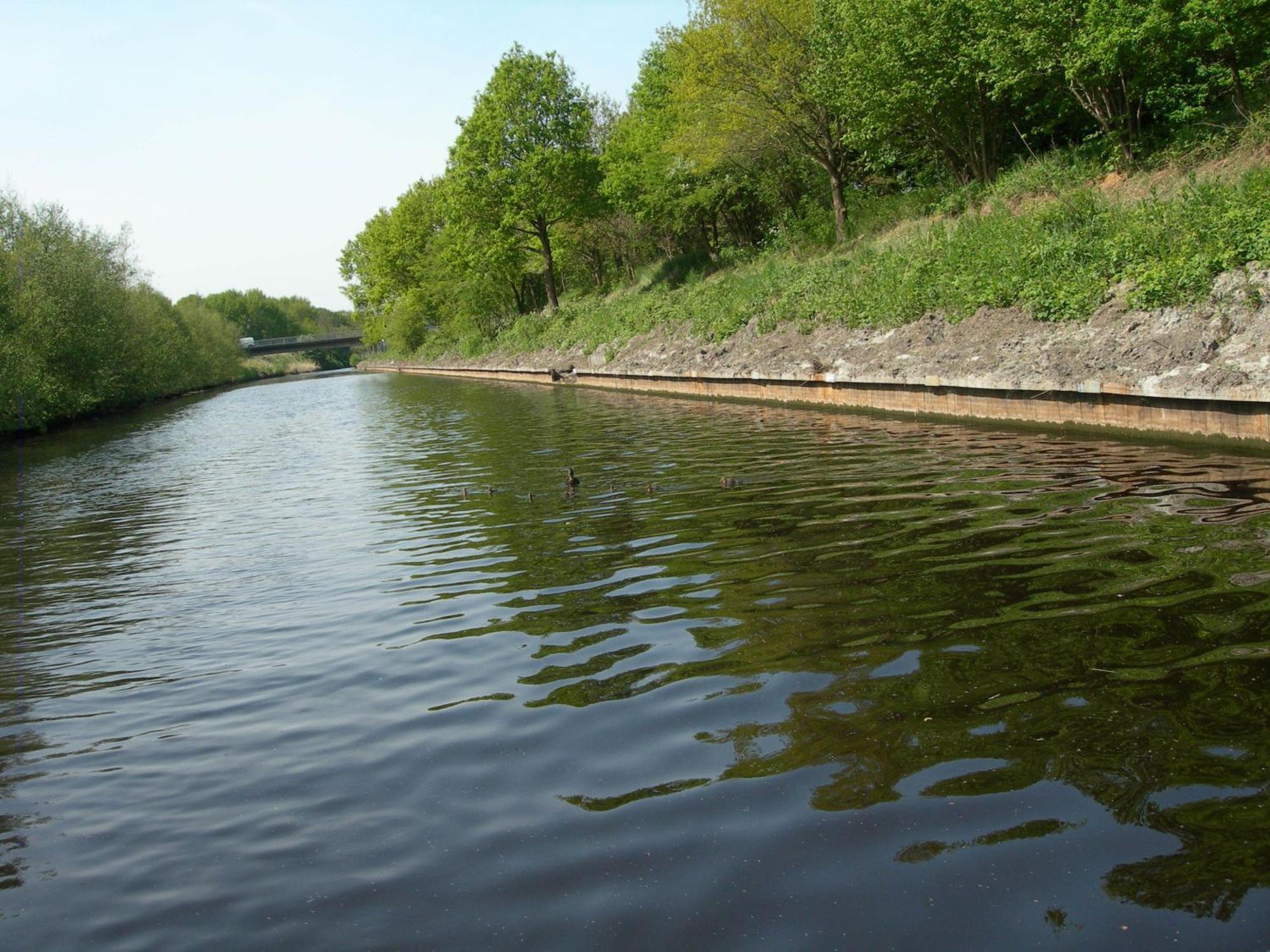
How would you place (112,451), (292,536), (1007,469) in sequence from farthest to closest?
1. (112,451)
2. (292,536)
3. (1007,469)

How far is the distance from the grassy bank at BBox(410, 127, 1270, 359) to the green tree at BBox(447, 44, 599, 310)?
727 inches

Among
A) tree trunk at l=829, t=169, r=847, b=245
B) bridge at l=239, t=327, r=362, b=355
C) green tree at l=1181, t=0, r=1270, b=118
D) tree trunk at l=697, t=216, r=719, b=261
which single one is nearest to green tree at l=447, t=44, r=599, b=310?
tree trunk at l=697, t=216, r=719, b=261

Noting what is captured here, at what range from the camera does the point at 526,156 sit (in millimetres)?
53062

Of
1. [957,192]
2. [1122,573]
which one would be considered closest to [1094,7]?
[957,192]

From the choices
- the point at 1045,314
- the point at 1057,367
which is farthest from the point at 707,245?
the point at 1057,367

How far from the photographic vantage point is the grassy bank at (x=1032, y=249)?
14.1m

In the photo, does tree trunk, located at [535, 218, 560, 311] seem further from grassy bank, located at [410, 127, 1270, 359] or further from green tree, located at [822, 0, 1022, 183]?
green tree, located at [822, 0, 1022, 183]

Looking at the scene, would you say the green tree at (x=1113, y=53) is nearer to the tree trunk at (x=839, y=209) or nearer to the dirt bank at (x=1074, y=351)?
the dirt bank at (x=1074, y=351)

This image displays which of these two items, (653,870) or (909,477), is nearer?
(653,870)

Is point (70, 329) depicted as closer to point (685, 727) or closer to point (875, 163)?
point (875, 163)

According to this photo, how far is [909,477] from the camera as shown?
11727 mm

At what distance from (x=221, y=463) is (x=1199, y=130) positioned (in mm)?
23063

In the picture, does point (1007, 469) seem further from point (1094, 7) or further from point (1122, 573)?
point (1094, 7)

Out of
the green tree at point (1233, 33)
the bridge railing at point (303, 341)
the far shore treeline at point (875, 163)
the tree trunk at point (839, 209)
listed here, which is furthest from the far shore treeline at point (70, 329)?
the bridge railing at point (303, 341)
